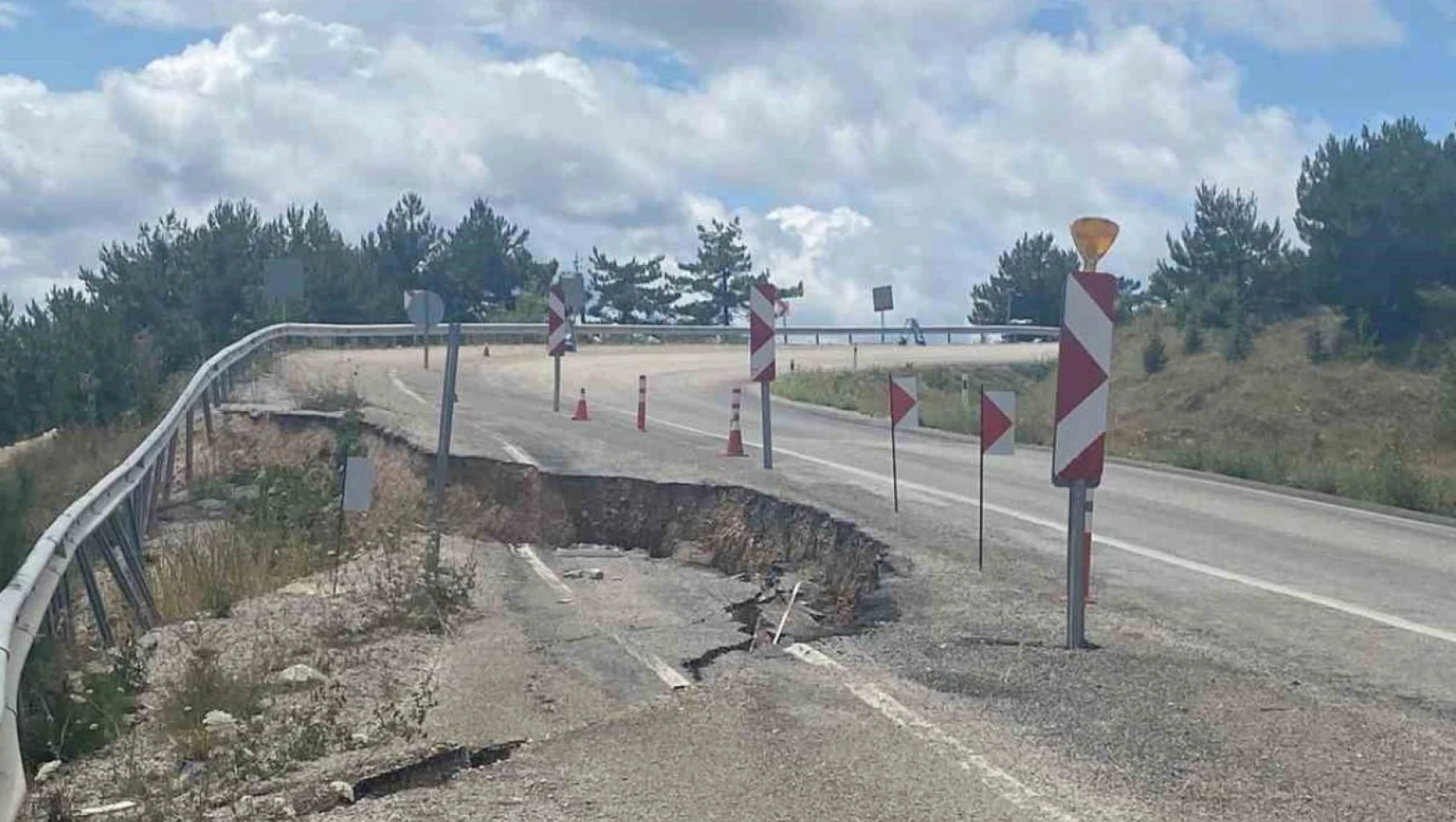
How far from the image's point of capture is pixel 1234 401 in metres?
41.3

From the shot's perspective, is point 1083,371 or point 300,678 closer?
point 1083,371

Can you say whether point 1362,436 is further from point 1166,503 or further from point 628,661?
point 628,661

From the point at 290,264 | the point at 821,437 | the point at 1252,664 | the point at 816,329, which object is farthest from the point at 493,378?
the point at 1252,664

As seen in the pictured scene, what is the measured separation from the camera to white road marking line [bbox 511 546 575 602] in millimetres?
13420

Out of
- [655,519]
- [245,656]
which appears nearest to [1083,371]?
[245,656]

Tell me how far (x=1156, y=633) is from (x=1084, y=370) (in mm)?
1729

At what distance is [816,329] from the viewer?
205 feet

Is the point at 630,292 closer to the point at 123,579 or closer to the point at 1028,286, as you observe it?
the point at 1028,286

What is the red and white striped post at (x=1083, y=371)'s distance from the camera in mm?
9438

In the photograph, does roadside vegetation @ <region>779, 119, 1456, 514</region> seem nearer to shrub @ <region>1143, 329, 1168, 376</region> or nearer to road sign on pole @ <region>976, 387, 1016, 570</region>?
shrub @ <region>1143, 329, 1168, 376</region>

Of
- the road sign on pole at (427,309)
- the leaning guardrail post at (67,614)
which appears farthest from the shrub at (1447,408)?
the leaning guardrail post at (67,614)

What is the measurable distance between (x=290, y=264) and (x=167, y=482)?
13541mm

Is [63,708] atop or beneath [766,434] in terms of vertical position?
beneath

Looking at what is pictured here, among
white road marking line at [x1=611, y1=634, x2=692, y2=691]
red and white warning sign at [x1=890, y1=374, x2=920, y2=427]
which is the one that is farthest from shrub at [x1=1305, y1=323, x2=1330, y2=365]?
white road marking line at [x1=611, y1=634, x2=692, y2=691]
